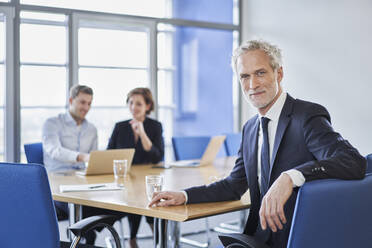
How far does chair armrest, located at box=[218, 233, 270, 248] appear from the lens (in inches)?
62.7

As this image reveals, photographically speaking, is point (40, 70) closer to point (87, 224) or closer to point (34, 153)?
point (34, 153)

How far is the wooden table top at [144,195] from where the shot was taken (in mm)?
1929

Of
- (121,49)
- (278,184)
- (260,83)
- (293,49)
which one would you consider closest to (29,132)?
(121,49)

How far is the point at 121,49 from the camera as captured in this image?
6.05m

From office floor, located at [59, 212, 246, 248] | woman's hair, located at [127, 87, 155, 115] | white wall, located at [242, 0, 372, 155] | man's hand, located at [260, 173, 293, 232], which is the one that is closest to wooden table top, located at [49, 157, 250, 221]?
man's hand, located at [260, 173, 293, 232]

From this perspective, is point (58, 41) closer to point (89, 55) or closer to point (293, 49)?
point (89, 55)

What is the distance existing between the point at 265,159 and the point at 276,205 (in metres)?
0.44

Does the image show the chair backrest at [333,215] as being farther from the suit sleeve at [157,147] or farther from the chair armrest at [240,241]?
the suit sleeve at [157,147]

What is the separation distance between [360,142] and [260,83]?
3651mm

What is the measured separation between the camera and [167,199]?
2.04m

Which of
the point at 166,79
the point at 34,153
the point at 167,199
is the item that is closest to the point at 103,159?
the point at 34,153

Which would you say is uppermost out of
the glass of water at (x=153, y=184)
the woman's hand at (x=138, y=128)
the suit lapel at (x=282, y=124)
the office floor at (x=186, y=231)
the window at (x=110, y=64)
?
the window at (x=110, y=64)

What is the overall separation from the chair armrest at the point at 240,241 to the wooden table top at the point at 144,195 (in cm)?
21

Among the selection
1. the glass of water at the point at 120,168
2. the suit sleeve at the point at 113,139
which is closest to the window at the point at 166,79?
the suit sleeve at the point at 113,139
